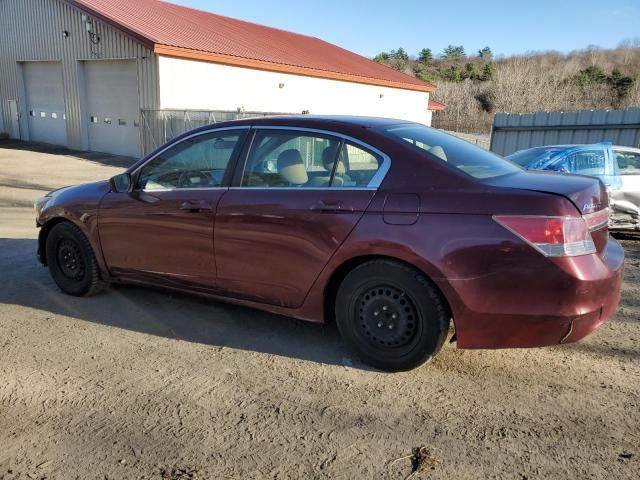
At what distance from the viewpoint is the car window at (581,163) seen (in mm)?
7648

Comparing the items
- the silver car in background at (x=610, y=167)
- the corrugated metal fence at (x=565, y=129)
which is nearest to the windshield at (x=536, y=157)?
the silver car in background at (x=610, y=167)

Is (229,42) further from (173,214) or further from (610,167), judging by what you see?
(173,214)

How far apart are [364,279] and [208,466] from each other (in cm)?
145

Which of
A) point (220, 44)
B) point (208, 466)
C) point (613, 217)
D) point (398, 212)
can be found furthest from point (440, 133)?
point (220, 44)

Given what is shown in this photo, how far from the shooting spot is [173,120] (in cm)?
1723

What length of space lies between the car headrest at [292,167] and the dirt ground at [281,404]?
122cm

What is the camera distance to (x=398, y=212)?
3.26 meters

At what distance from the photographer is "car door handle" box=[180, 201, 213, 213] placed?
4008 mm

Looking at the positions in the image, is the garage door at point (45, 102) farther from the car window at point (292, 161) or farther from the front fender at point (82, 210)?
the car window at point (292, 161)

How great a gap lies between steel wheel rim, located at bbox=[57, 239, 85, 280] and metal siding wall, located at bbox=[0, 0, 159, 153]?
1381 cm

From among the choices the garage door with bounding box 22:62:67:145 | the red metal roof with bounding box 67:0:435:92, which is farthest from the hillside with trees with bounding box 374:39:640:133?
the garage door with bounding box 22:62:67:145

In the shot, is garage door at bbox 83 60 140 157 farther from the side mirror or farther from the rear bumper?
the rear bumper

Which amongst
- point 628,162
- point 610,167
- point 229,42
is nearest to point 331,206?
point 610,167

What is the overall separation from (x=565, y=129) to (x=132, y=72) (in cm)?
1393
